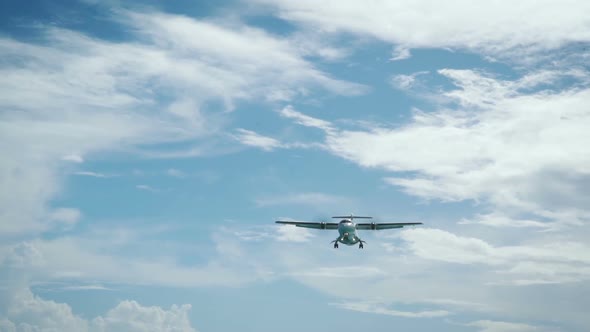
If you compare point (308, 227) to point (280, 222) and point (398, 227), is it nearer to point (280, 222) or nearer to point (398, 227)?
point (280, 222)

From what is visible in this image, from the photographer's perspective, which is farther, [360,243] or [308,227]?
[308,227]

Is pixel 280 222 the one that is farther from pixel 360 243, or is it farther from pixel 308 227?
pixel 360 243

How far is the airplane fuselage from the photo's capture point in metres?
154

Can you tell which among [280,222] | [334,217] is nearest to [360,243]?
[334,217]

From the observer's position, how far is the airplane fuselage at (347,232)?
154 meters

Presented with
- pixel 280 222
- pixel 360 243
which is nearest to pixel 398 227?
pixel 360 243

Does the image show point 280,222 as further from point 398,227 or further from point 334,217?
point 398,227

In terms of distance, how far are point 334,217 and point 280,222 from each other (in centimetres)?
1677

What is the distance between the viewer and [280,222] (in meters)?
176

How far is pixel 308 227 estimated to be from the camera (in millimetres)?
180000

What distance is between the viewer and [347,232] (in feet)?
504

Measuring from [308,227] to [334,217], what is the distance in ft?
43.2

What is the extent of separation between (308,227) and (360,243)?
19.3m

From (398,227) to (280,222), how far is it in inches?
1355
